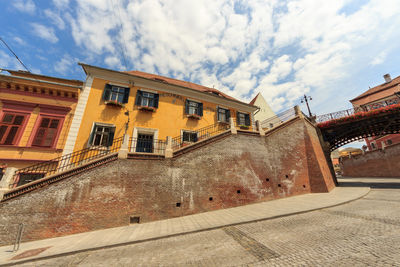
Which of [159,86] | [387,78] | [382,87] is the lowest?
[159,86]

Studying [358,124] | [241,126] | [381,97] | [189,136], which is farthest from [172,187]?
[381,97]

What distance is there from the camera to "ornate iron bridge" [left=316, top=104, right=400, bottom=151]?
1460cm

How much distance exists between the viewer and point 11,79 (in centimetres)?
1018

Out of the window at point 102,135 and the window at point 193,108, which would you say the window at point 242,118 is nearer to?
the window at point 193,108

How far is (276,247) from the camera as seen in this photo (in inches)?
177

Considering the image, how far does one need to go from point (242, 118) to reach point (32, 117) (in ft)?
61.2

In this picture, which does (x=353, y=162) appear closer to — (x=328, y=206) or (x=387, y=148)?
(x=387, y=148)

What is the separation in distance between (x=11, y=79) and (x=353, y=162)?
53.1 m

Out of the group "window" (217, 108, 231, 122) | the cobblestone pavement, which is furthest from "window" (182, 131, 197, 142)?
→ the cobblestone pavement

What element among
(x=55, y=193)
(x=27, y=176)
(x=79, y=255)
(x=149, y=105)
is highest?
(x=149, y=105)

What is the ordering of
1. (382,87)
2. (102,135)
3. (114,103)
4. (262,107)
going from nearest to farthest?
(102,135) < (114,103) < (262,107) < (382,87)

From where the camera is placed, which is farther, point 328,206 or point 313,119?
point 313,119

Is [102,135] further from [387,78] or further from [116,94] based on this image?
[387,78]

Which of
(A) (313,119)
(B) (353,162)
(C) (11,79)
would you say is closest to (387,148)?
(B) (353,162)
